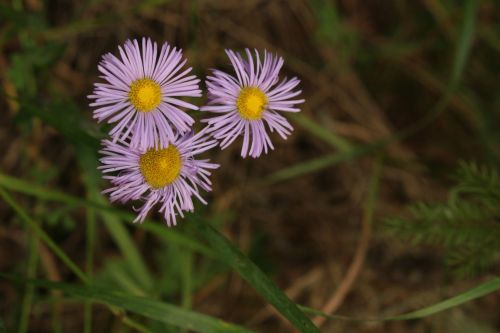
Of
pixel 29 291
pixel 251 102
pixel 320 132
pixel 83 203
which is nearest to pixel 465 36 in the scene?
pixel 320 132

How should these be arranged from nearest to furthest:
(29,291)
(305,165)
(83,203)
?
(83,203)
(29,291)
(305,165)

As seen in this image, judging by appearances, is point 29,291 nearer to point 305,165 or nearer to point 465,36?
point 305,165

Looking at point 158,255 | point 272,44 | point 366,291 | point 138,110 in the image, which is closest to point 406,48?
point 272,44

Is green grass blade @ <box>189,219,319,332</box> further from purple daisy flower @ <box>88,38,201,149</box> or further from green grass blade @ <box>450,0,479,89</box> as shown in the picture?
green grass blade @ <box>450,0,479,89</box>

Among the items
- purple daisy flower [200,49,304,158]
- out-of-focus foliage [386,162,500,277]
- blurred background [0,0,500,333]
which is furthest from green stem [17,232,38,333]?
out-of-focus foliage [386,162,500,277]

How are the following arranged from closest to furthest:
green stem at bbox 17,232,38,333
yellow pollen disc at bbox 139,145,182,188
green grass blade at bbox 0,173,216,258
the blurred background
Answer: yellow pollen disc at bbox 139,145,182,188 < green grass blade at bbox 0,173,216,258 < green stem at bbox 17,232,38,333 < the blurred background

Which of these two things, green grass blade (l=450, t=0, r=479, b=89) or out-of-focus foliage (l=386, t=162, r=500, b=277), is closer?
out-of-focus foliage (l=386, t=162, r=500, b=277)

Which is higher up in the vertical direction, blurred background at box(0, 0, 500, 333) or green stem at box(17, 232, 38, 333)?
blurred background at box(0, 0, 500, 333)

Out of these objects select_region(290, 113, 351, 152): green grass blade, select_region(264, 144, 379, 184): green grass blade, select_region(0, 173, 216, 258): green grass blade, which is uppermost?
select_region(290, 113, 351, 152): green grass blade
